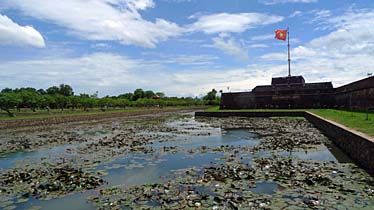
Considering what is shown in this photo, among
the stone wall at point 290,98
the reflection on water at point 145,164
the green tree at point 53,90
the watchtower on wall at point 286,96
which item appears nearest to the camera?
the reflection on water at point 145,164

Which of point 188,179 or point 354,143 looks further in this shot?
point 354,143

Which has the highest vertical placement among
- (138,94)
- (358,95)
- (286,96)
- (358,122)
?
(138,94)

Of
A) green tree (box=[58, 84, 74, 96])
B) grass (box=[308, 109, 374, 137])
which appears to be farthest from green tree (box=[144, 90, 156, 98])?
grass (box=[308, 109, 374, 137])

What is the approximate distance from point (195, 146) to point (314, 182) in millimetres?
7640

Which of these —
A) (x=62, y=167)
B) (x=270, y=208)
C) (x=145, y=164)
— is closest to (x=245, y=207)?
(x=270, y=208)

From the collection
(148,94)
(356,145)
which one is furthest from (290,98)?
(148,94)

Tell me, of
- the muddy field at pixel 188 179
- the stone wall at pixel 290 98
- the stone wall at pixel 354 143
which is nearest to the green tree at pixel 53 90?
the stone wall at pixel 290 98

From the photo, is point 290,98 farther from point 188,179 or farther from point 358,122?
point 188,179

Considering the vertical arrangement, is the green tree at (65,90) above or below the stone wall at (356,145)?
above

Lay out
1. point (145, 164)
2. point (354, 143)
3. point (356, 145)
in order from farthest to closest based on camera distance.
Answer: point (145, 164) → point (354, 143) → point (356, 145)

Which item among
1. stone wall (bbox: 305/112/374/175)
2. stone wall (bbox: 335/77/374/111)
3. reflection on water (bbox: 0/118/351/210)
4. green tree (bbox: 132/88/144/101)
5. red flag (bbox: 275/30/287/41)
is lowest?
reflection on water (bbox: 0/118/351/210)

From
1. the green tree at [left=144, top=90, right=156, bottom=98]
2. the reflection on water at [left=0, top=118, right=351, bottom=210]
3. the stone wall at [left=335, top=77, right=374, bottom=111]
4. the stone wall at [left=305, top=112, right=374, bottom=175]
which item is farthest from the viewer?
the green tree at [left=144, top=90, right=156, bottom=98]

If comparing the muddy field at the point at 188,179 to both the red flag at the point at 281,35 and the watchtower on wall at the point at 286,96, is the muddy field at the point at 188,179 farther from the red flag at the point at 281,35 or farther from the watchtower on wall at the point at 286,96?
the red flag at the point at 281,35

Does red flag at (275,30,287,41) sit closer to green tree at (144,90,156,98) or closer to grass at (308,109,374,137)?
grass at (308,109,374,137)
